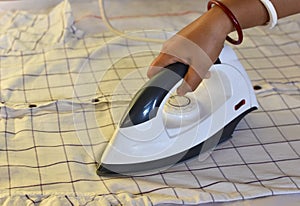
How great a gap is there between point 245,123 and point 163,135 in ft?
0.54

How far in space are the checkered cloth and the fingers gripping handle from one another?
86mm

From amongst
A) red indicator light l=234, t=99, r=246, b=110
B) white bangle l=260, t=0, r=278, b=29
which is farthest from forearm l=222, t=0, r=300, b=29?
red indicator light l=234, t=99, r=246, b=110

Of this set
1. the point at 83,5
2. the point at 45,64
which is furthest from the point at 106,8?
the point at 45,64

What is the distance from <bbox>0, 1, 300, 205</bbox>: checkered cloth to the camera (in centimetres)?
66

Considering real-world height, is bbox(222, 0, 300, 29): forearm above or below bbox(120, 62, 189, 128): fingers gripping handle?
above

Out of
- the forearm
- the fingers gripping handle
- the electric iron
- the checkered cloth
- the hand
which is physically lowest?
the checkered cloth

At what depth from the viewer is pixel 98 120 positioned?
792 mm

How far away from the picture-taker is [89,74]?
0.92 metres

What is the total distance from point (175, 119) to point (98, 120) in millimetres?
136

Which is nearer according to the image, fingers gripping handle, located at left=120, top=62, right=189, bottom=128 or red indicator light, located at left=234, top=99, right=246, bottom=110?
fingers gripping handle, located at left=120, top=62, right=189, bottom=128

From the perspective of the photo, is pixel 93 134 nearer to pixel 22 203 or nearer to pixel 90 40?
pixel 22 203

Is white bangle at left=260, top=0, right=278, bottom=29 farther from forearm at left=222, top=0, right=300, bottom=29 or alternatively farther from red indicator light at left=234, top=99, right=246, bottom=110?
red indicator light at left=234, top=99, right=246, bottom=110

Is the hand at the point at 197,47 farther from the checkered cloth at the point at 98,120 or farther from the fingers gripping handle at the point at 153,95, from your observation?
the checkered cloth at the point at 98,120

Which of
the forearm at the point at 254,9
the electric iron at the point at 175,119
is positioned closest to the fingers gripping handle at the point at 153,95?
the electric iron at the point at 175,119
